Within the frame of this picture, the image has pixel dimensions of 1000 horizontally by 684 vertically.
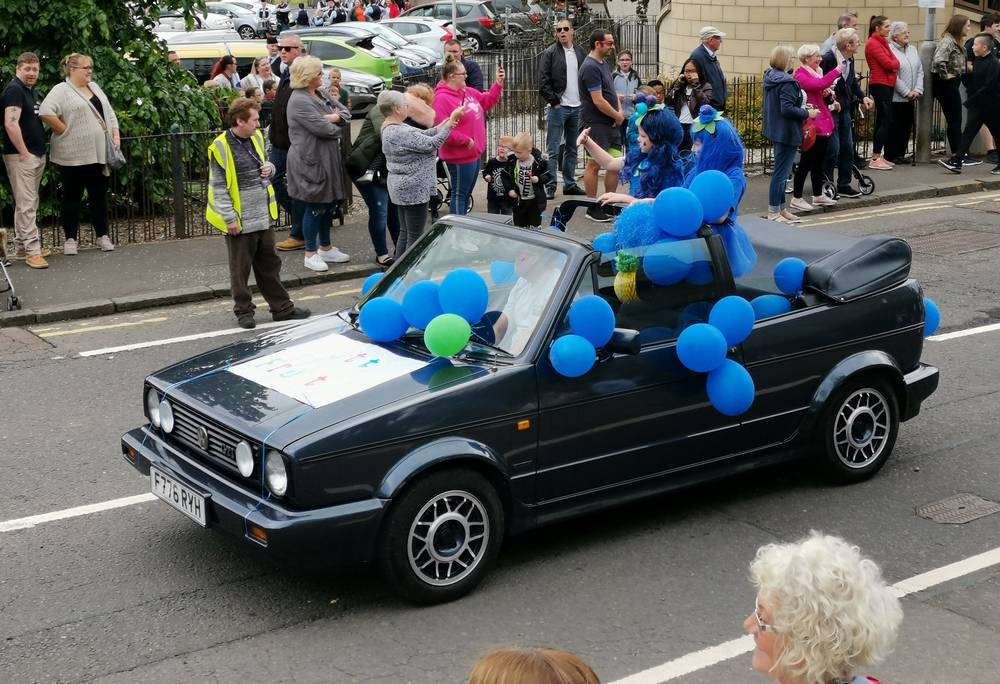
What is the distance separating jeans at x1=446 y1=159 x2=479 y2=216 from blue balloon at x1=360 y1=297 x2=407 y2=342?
724cm

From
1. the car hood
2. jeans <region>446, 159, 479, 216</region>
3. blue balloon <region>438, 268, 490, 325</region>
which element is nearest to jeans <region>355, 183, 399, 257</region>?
jeans <region>446, 159, 479, 216</region>

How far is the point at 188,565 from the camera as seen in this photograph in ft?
21.0

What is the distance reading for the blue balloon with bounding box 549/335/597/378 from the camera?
6.05 m

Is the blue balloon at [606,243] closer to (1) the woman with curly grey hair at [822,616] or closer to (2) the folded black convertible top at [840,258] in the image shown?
(2) the folded black convertible top at [840,258]

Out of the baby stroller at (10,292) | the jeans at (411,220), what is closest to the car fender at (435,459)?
the jeans at (411,220)

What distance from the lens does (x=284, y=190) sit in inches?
580

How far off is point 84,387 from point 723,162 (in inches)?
186

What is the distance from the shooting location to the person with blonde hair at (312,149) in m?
12.6

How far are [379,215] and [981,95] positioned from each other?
A: 954 cm

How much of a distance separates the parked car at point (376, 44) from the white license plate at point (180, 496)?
25.4m

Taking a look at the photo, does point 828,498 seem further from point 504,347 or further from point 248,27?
point 248,27

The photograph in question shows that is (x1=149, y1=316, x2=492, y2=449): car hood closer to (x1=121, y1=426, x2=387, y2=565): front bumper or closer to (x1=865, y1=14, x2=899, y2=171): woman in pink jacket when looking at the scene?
(x1=121, y1=426, x2=387, y2=565): front bumper

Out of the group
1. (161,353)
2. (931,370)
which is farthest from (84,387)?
(931,370)

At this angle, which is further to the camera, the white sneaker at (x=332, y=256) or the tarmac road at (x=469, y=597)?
the white sneaker at (x=332, y=256)
